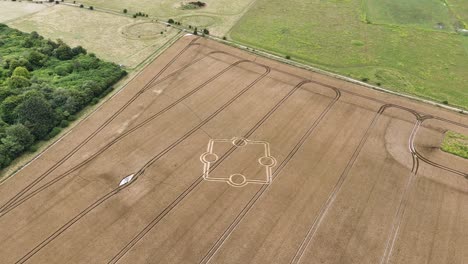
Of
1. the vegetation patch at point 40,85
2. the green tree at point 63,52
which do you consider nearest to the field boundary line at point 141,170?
the vegetation patch at point 40,85

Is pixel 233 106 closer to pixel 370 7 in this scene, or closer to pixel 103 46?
pixel 103 46

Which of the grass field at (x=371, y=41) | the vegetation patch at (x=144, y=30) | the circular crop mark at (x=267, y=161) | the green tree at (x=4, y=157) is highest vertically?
the green tree at (x=4, y=157)

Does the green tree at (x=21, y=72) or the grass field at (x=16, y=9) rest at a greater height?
the green tree at (x=21, y=72)

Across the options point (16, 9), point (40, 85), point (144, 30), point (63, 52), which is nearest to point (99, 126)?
point (40, 85)

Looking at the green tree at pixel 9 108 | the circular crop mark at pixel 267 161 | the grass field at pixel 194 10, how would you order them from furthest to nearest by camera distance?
the grass field at pixel 194 10 → the green tree at pixel 9 108 → the circular crop mark at pixel 267 161

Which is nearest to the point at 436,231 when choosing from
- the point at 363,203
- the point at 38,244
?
the point at 363,203

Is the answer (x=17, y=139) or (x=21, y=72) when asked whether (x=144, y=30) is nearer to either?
(x=21, y=72)

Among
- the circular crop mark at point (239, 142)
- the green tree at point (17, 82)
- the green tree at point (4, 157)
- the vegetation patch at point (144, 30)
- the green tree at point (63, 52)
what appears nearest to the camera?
the green tree at point (4, 157)

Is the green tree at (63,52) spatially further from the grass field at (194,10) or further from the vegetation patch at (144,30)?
the grass field at (194,10)
